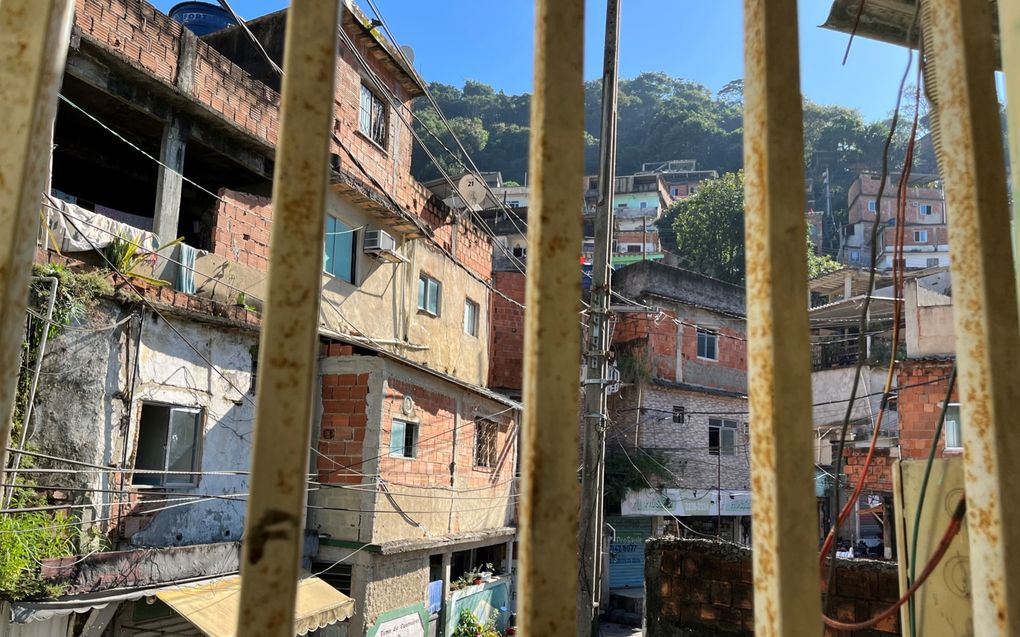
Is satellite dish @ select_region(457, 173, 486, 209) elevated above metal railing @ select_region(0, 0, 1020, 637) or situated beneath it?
elevated above

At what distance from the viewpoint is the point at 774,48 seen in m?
1.24

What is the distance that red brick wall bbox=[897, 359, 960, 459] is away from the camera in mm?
15927

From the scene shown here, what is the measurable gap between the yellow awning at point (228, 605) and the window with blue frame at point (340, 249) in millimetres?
5264

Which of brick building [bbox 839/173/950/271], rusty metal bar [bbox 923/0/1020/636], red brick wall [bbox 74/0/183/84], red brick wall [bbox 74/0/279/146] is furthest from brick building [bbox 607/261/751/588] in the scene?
brick building [bbox 839/173/950/271]

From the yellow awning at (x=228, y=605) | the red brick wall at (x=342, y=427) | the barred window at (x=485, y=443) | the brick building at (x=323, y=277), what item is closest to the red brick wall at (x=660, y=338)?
the barred window at (x=485, y=443)

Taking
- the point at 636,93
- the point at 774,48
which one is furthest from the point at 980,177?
the point at 636,93

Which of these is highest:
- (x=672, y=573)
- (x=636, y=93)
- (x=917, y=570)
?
(x=636, y=93)

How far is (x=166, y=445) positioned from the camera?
9.06m

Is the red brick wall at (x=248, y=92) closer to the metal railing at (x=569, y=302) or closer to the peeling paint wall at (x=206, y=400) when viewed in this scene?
the peeling paint wall at (x=206, y=400)

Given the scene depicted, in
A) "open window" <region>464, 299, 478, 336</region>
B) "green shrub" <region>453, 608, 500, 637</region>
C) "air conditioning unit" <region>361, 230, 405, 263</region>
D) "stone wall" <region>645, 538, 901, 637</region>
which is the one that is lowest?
"green shrub" <region>453, 608, 500, 637</region>

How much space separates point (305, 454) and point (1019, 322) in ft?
3.84

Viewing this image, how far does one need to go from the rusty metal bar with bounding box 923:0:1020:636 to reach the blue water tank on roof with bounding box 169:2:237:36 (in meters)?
17.2

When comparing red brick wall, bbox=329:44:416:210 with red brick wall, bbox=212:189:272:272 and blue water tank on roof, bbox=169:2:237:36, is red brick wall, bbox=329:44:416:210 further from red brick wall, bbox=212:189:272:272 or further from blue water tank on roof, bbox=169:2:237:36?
blue water tank on roof, bbox=169:2:237:36

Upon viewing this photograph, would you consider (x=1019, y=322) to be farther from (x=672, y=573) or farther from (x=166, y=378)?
(x=166, y=378)
